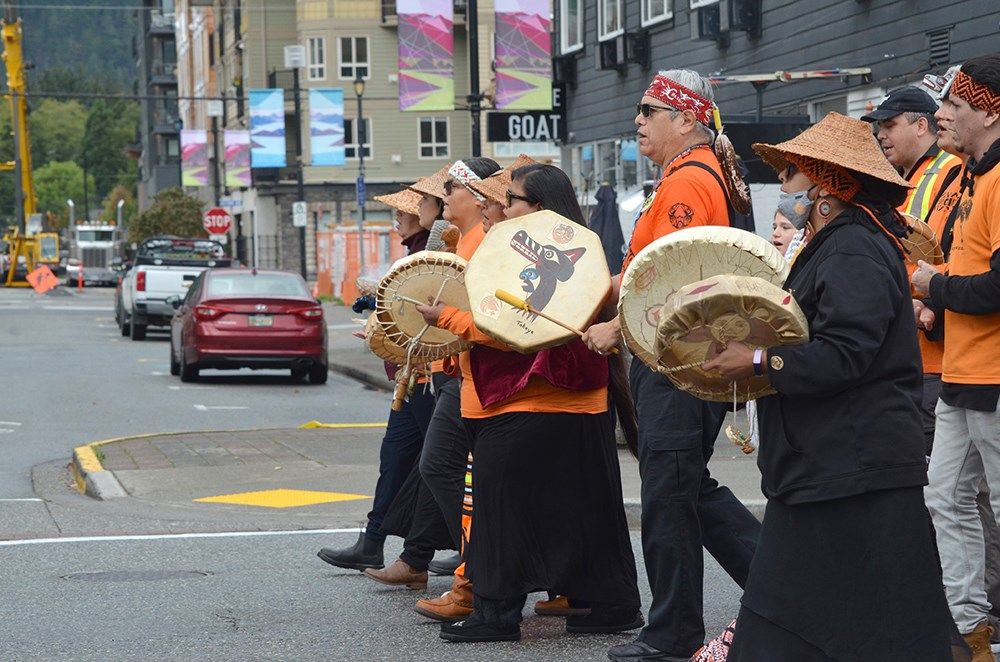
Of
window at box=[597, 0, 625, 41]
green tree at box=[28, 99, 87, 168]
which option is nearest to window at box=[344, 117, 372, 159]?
window at box=[597, 0, 625, 41]

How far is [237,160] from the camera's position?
52312mm

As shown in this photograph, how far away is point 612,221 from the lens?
18.7 metres

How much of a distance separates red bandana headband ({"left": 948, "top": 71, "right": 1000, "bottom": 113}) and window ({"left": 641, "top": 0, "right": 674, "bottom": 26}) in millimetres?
19340

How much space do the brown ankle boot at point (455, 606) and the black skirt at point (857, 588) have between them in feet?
8.69

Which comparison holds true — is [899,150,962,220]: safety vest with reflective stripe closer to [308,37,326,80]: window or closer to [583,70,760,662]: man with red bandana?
[583,70,760,662]: man with red bandana

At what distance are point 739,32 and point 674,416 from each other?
678 inches

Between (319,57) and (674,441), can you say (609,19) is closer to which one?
(674,441)

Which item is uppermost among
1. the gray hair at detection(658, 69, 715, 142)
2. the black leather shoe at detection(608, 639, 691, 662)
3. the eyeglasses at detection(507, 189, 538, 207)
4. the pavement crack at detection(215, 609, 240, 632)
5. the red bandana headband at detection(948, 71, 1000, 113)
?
the gray hair at detection(658, 69, 715, 142)

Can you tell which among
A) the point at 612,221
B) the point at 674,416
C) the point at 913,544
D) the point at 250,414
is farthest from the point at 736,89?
the point at 913,544

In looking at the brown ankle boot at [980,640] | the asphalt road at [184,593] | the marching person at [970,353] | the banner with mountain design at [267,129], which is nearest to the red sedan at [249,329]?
the asphalt road at [184,593]

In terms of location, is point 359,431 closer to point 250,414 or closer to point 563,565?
point 250,414

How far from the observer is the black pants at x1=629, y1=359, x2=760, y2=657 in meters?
5.86

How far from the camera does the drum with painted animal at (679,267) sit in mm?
4594

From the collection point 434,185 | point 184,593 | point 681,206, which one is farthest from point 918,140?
point 184,593
